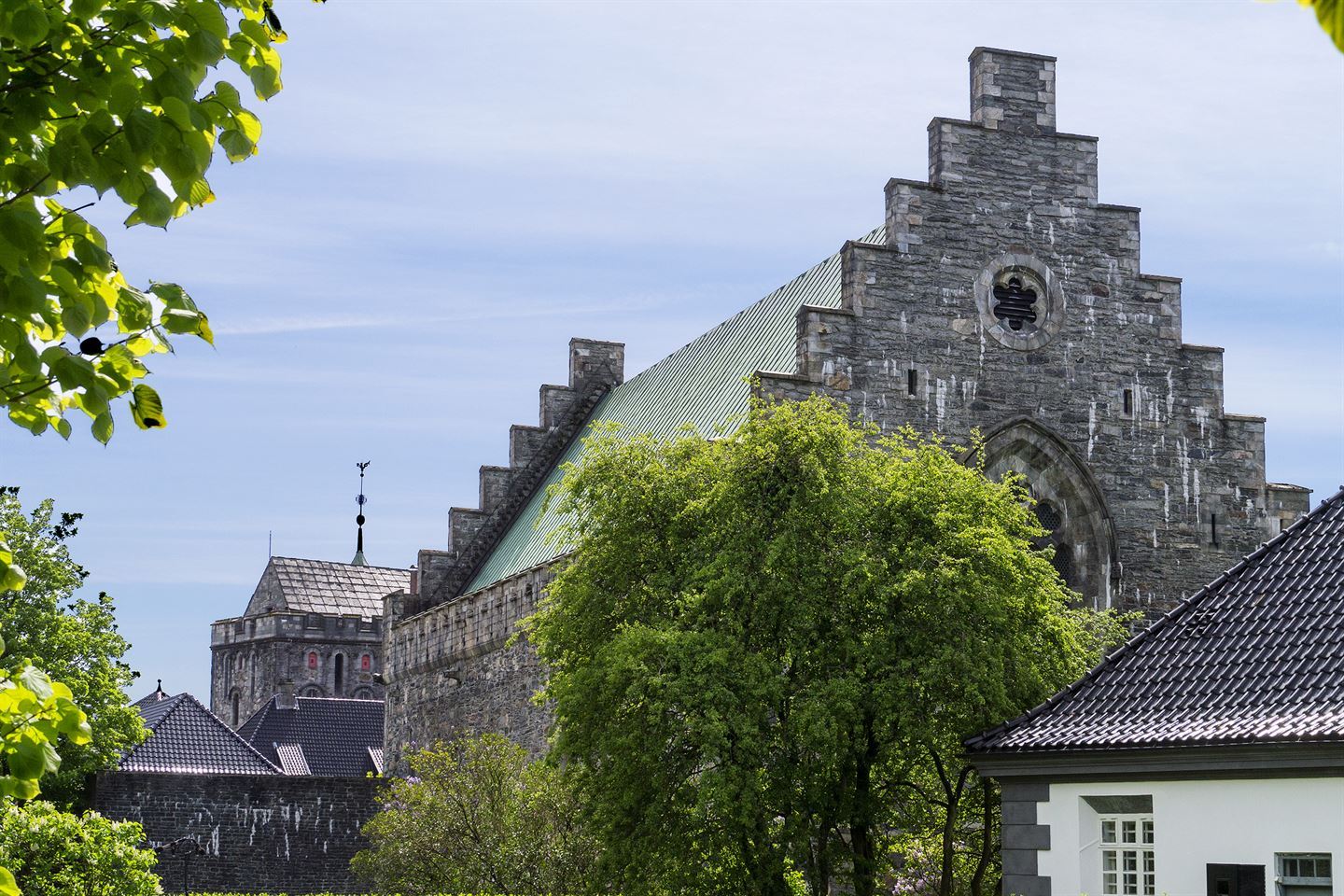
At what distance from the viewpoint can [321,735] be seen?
70250mm

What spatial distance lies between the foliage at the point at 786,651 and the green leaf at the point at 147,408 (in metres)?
14.4

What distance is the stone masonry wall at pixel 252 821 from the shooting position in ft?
136

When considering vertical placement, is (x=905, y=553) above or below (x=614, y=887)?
above

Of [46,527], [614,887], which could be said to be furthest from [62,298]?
[46,527]

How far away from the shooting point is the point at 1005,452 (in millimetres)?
34062

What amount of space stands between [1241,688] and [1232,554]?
16.7 metres

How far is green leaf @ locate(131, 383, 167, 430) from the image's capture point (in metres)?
7.71

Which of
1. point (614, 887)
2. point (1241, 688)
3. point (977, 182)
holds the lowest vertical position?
point (614, 887)

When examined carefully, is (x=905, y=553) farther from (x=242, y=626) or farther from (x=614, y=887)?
(x=242, y=626)

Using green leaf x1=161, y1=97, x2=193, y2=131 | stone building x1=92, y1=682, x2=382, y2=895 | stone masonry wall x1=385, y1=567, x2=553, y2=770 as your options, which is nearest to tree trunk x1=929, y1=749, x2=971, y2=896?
stone masonry wall x1=385, y1=567, x2=553, y2=770

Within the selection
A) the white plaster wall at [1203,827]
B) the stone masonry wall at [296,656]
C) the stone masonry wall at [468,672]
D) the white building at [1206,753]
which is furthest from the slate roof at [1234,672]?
the stone masonry wall at [296,656]

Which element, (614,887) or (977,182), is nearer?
(614,887)

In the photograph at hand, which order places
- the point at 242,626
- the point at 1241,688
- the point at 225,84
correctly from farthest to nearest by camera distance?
the point at 242,626, the point at 1241,688, the point at 225,84

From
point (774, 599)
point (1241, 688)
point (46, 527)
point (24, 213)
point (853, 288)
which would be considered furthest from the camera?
point (46, 527)
